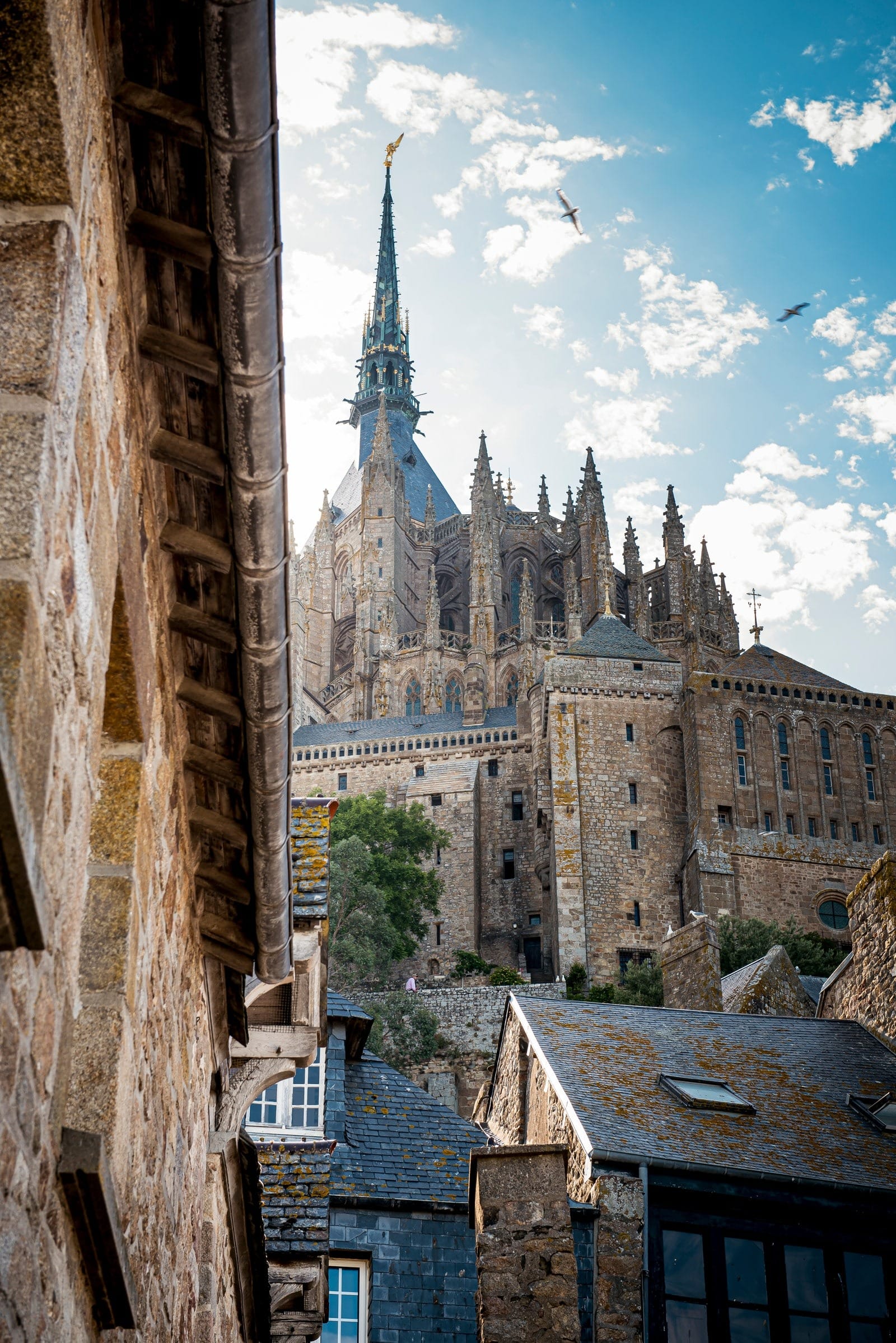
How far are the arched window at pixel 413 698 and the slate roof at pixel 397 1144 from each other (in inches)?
2137

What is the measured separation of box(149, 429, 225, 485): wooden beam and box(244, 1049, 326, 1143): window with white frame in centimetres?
1291

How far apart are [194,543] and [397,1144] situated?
13.6 meters

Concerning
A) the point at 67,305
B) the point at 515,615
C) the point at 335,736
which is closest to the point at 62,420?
the point at 67,305

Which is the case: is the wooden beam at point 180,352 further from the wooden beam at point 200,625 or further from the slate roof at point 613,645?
the slate roof at point 613,645

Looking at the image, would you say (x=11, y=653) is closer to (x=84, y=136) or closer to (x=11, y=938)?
(x=11, y=938)

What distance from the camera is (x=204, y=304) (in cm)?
355

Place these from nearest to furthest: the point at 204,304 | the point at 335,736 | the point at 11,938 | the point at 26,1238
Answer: the point at 11,938, the point at 26,1238, the point at 204,304, the point at 335,736

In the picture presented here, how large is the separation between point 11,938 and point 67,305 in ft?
3.82

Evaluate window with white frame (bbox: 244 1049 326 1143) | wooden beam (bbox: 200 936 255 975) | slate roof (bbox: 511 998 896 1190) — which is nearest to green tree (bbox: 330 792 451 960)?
slate roof (bbox: 511 998 896 1190)

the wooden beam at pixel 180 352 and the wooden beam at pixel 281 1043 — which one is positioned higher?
the wooden beam at pixel 180 352

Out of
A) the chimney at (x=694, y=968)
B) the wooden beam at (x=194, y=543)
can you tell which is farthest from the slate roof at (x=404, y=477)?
the wooden beam at (x=194, y=543)

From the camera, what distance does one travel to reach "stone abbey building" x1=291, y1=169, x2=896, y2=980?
53094mm

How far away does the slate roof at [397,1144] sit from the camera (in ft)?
50.6

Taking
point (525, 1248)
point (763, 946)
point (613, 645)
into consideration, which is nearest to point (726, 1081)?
point (525, 1248)
